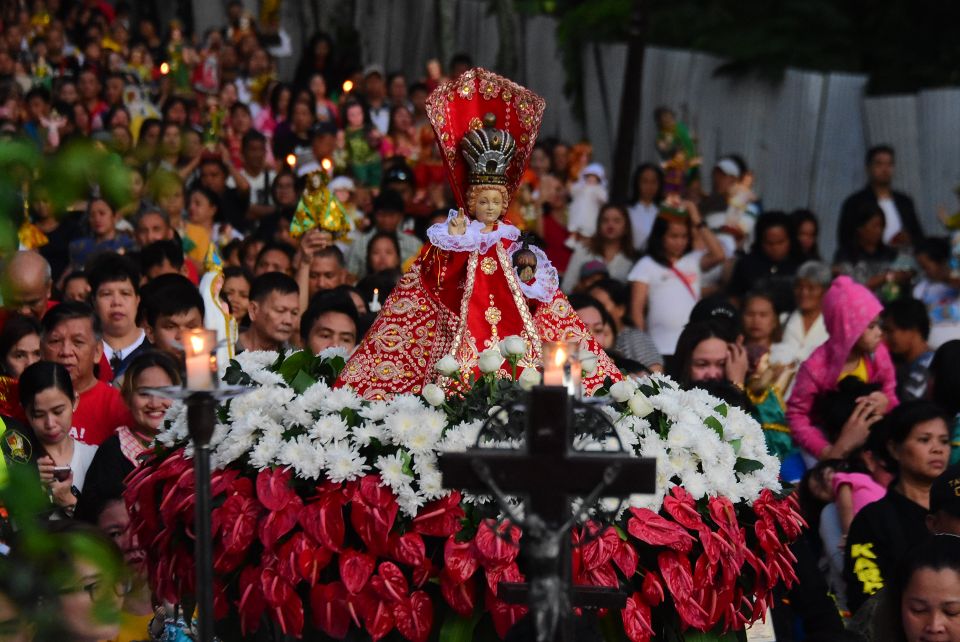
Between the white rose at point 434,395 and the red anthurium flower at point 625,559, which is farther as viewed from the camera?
the white rose at point 434,395

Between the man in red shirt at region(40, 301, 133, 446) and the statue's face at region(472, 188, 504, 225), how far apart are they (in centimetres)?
208

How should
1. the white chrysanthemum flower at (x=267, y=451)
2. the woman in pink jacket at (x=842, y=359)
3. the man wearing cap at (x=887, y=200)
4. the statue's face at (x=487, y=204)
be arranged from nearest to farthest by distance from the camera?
the white chrysanthemum flower at (x=267, y=451) → the statue's face at (x=487, y=204) → the woman in pink jacket at (x=842, y=359) → the man wearing cap at (x=887, y=200)

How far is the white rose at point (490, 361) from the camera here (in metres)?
4.64

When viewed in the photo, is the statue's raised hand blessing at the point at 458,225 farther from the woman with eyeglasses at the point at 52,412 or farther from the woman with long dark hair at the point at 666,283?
the woman with long dark hair at the point at 666,283

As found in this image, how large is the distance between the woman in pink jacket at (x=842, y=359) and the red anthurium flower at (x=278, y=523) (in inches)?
148

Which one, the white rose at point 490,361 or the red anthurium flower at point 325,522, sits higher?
the white rose at point 490,361

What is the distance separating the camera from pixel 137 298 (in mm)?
8008

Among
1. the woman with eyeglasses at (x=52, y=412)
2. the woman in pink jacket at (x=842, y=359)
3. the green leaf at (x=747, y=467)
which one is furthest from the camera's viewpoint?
the woman in pink jacket at (x=842, y=359)

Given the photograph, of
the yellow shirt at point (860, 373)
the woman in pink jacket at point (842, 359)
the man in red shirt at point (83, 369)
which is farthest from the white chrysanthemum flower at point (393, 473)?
the yellow shirt at point (860, 373)

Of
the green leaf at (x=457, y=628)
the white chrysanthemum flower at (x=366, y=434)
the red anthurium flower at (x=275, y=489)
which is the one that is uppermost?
the white chrysanthemum flower at (x=366, y=434)

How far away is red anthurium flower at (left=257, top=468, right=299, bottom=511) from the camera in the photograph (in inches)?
181

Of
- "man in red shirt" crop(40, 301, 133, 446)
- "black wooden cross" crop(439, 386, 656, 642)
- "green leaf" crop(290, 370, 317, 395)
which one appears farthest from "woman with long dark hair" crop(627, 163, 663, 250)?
"black wooden cross" crop(439, 386, 656, 642)

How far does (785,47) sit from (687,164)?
255 cm

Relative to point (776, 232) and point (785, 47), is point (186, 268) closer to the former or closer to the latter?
point (776, 232)
